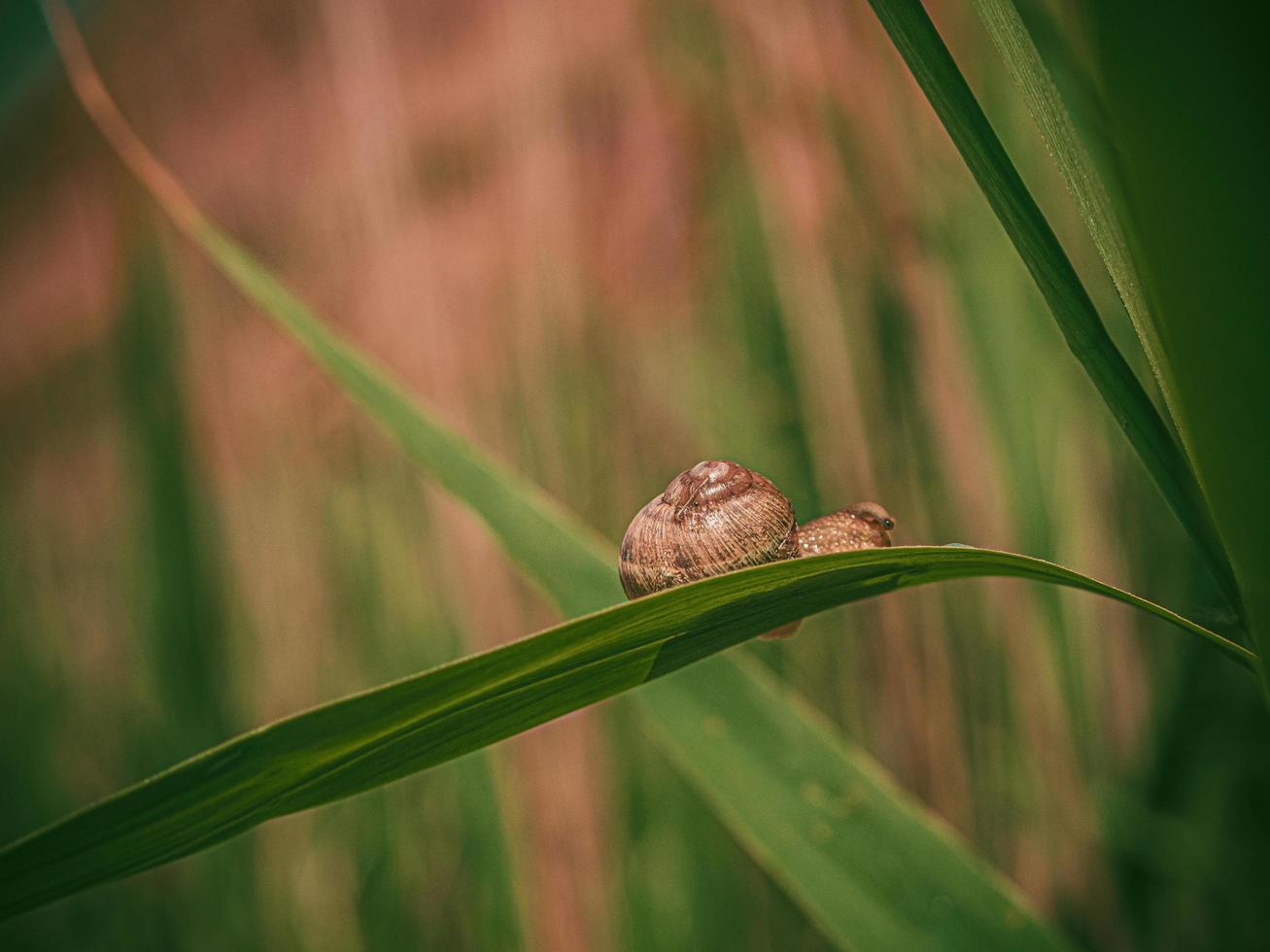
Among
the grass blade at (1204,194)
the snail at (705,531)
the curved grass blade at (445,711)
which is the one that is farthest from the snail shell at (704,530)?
the grass blade at (1204,194)

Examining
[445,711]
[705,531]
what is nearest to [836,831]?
[705,531]

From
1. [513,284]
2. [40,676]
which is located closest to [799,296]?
[513,284]

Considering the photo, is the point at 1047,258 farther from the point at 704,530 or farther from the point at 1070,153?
the point at 704,530

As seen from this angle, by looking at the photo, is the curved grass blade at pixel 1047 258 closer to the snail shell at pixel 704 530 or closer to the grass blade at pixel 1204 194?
the grass blade at pixel 1204 194

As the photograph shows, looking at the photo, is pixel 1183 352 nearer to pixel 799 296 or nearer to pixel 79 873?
pixel 79 873

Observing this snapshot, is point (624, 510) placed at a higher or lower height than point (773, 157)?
lower

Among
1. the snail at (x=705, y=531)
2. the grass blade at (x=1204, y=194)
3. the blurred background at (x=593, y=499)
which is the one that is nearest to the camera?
the grass blade at (x=1204, y=194)

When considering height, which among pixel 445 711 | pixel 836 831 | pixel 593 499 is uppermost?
pixel 593 499
